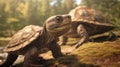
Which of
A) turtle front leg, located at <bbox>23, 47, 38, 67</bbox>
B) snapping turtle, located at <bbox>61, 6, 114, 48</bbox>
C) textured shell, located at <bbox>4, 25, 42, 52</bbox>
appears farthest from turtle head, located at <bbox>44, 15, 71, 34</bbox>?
snapping turtle, located at <bbox>61, 6, 114, 48</bbox>

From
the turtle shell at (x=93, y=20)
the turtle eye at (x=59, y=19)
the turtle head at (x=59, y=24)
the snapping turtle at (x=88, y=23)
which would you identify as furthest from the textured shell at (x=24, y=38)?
the turtle shell at (x=93, y=20)

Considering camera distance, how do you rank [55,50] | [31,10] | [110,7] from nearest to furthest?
[55,50] → [110,7] → [31,10]

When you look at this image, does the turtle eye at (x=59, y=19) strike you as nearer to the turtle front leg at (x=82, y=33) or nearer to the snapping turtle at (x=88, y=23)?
the turtle front leg at (x=82, y=33)

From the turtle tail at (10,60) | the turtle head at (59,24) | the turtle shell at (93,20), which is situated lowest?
the turtle tail at (10,60)

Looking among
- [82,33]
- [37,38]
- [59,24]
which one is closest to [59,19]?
[59,24]

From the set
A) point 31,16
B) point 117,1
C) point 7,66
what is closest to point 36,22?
point 31,16

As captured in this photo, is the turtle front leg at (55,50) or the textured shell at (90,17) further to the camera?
the textured shell at (90,17)

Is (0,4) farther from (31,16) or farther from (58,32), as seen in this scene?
(58,32)

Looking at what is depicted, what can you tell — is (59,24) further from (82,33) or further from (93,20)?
(93,20)
